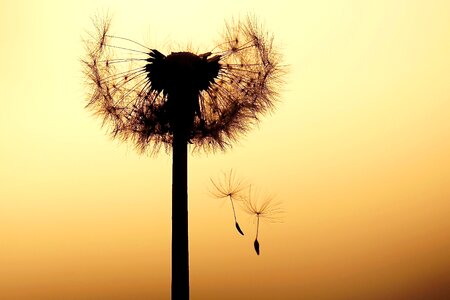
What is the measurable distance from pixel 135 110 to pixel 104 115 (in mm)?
597

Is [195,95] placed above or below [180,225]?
above

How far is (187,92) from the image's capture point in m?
8.66

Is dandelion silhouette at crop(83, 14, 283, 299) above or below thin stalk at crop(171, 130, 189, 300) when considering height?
above

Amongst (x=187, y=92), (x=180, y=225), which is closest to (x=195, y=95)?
→ (x=187, y=92)

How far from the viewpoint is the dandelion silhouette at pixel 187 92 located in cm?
871

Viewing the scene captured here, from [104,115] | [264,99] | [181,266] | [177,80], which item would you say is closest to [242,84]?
[264,99]

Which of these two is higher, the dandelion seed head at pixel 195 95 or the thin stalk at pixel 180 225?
the dandelion seed head at pixel 195 95

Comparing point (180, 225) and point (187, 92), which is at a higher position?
point (187, 92)

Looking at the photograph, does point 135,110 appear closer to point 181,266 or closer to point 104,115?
point 104,115

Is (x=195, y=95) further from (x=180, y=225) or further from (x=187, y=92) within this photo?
(x=180, y=225)

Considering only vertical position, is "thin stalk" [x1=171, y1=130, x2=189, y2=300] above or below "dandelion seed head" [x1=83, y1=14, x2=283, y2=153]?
below

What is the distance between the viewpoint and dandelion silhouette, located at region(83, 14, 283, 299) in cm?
871

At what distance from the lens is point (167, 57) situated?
852cm

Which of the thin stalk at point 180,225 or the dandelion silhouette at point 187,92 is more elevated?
the dandelion silhouette at point 187,92
